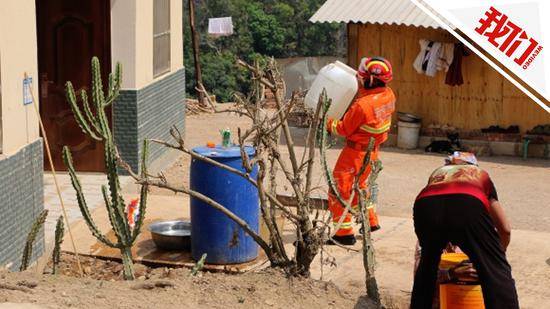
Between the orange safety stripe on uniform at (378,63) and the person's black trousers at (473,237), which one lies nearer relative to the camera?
the person's black trousers at (473,237)

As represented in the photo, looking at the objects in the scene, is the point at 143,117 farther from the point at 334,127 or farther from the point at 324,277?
the point at 324,277

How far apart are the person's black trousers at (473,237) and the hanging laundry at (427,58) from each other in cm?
1047

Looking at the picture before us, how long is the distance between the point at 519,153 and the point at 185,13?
71.7 feet

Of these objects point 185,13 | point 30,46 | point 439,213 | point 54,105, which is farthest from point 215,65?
point 439,213

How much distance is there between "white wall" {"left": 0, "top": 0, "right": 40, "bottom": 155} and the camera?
7.34 meters

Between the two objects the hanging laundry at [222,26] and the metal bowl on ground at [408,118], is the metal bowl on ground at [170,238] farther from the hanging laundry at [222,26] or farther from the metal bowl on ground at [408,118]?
the hanging laundry at [222,26]

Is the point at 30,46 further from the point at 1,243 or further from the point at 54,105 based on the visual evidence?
the point at 54,105

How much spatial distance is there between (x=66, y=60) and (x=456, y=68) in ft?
22.8

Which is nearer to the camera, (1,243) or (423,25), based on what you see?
(1,243)

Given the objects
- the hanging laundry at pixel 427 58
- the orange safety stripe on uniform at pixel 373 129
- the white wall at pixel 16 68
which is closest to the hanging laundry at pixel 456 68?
the hanging laundry at pixel 427 58

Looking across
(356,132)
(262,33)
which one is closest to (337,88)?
(356,132)

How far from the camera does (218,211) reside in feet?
25.4

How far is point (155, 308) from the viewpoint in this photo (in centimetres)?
548

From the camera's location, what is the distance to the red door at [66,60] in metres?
11.7
